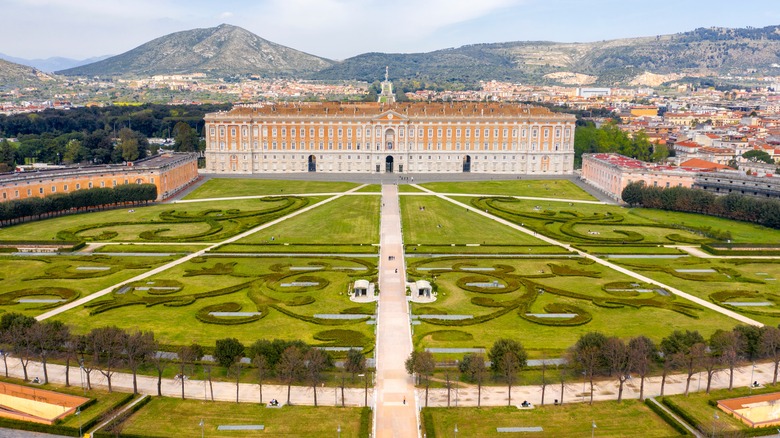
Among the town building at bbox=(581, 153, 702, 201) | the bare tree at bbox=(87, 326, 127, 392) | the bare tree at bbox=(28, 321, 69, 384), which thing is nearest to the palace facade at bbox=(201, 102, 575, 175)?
the town building at bbox=(581, 153, 702, 201)

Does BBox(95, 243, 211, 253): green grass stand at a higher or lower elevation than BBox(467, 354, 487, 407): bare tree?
higher

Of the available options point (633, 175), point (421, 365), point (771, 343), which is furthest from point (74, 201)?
point (771, 343)

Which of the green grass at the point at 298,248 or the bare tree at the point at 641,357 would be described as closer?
the bare tree at the point at 641,357

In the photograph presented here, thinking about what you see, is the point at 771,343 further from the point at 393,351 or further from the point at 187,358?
the point at 187,358

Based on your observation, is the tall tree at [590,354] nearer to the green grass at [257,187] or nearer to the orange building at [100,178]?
the green grass at [257,187]

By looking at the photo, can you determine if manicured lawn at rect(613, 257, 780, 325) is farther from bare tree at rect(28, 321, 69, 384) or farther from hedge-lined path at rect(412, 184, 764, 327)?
bare tree at rect(28, 321, 69, 384)

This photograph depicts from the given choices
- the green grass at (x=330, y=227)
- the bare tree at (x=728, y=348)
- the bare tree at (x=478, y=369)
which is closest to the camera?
the bare tree at (x=478, y=369)

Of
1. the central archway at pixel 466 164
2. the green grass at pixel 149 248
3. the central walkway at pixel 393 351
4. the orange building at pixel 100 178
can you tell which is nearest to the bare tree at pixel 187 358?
the central walkway at pixel 393 351
